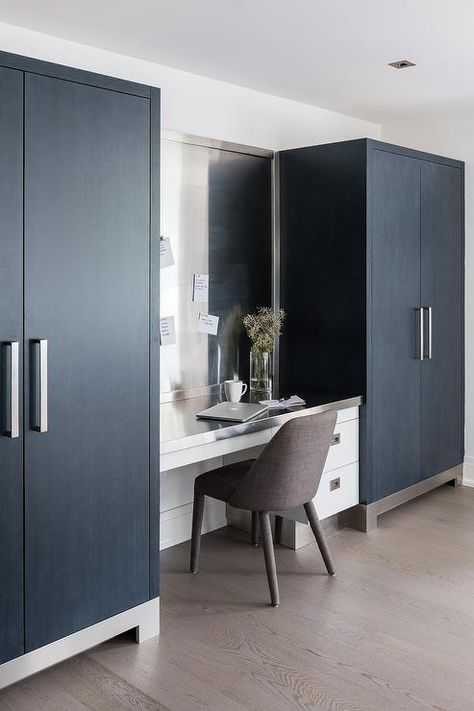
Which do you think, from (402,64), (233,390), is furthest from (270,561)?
(402,64)

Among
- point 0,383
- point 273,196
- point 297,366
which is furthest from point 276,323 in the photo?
point 0,383

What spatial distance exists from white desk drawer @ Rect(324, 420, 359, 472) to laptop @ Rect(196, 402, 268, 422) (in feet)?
1.54

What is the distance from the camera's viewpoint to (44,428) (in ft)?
7.52

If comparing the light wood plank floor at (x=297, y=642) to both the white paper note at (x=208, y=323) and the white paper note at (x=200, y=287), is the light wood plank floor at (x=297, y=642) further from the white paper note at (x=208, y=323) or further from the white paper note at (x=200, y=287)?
the white paper note at (x=200, y=287)

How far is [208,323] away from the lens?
3828 mm

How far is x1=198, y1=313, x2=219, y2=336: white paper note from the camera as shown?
3791 millimetres

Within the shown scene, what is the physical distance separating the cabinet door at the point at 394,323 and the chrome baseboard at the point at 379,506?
50mm

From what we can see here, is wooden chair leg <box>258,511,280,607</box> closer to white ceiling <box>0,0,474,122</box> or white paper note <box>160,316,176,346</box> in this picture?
white paper note <box>160,316,176,346</box>

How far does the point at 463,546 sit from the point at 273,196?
218cm

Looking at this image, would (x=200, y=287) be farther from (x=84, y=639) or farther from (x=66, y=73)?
(x=84, y=639)

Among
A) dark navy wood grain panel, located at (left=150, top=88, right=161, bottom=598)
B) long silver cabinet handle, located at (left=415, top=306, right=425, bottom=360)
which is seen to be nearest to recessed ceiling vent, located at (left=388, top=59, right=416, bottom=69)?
long silver cabinet handle, located at (left=415, top=306, right=425, bottom=360)

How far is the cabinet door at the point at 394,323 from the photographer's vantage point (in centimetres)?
381

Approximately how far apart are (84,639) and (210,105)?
2.65 metres

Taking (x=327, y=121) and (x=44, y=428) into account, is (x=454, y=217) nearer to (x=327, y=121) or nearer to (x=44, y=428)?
(x=327, y=121)
